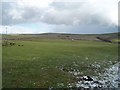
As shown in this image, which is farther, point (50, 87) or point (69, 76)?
point (69, 76)

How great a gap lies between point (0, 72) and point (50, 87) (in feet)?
32.4

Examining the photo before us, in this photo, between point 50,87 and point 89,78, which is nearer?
point 50,87

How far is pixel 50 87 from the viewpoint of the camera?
99.1 feet

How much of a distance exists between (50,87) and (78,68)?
53.0ft

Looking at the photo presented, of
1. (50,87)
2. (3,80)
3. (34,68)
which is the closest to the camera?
(50,87)

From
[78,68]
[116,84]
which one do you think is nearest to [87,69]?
[78,68]

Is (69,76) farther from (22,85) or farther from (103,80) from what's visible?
(22,85)

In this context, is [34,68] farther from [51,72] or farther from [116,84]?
[116,84]

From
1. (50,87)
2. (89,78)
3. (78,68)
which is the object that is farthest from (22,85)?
(78,68)

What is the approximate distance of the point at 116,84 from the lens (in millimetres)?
33781

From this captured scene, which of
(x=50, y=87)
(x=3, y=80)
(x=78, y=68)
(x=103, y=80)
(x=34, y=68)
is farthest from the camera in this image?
(x=78, y=68)

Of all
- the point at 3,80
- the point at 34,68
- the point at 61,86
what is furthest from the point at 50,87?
the point at 34,68

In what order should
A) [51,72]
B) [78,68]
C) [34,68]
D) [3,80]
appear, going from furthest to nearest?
[78,68], [34,68], [51,72], [3,80]

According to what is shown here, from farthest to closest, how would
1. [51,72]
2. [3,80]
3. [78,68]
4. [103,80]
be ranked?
[78,68], [51,72], [103,80], [3,80]
